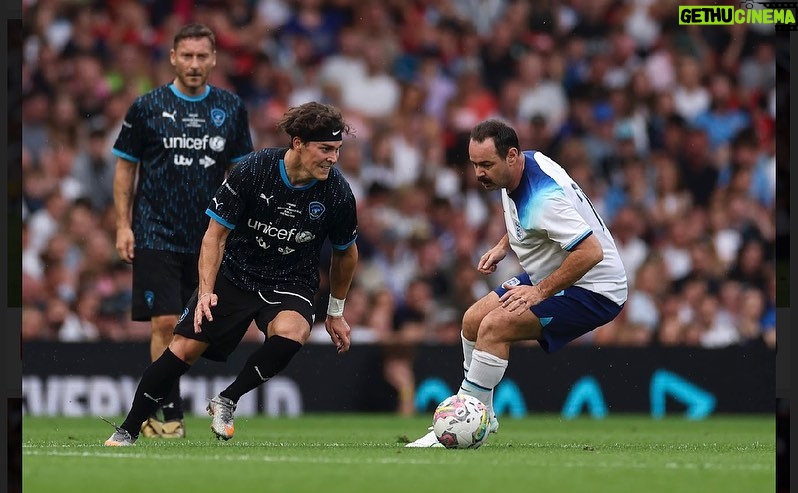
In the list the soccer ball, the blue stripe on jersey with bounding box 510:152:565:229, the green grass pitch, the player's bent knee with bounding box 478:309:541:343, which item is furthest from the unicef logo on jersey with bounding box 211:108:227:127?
the soccer ball


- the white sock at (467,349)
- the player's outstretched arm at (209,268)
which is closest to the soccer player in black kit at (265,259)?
the player's outstretched arm at (209,268)

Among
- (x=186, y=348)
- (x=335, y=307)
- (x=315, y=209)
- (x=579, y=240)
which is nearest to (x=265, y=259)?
(x=315, y=209)

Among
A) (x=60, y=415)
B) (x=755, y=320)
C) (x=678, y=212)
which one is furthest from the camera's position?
(x=678, y=212)

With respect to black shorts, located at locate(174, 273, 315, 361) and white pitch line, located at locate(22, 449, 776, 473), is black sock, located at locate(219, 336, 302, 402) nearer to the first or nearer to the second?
black shorts, located at locate(174, 273, 315, 361)

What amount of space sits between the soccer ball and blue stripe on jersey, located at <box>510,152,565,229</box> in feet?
3.74

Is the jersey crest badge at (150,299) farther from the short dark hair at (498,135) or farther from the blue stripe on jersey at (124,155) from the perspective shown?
the short dark hair at (498,135)

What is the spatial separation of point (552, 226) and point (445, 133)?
8659mm

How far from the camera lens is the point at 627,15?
1894 cm

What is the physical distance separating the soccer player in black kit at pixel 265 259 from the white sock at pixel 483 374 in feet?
2.59

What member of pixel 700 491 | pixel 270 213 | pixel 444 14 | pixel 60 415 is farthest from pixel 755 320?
pixel 700 491

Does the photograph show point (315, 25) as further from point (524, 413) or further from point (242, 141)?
point (242, 141)

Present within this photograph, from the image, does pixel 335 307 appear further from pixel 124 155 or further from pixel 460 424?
pixel 124 155

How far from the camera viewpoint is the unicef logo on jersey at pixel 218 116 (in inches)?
391

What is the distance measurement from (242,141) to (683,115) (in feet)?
29.8
